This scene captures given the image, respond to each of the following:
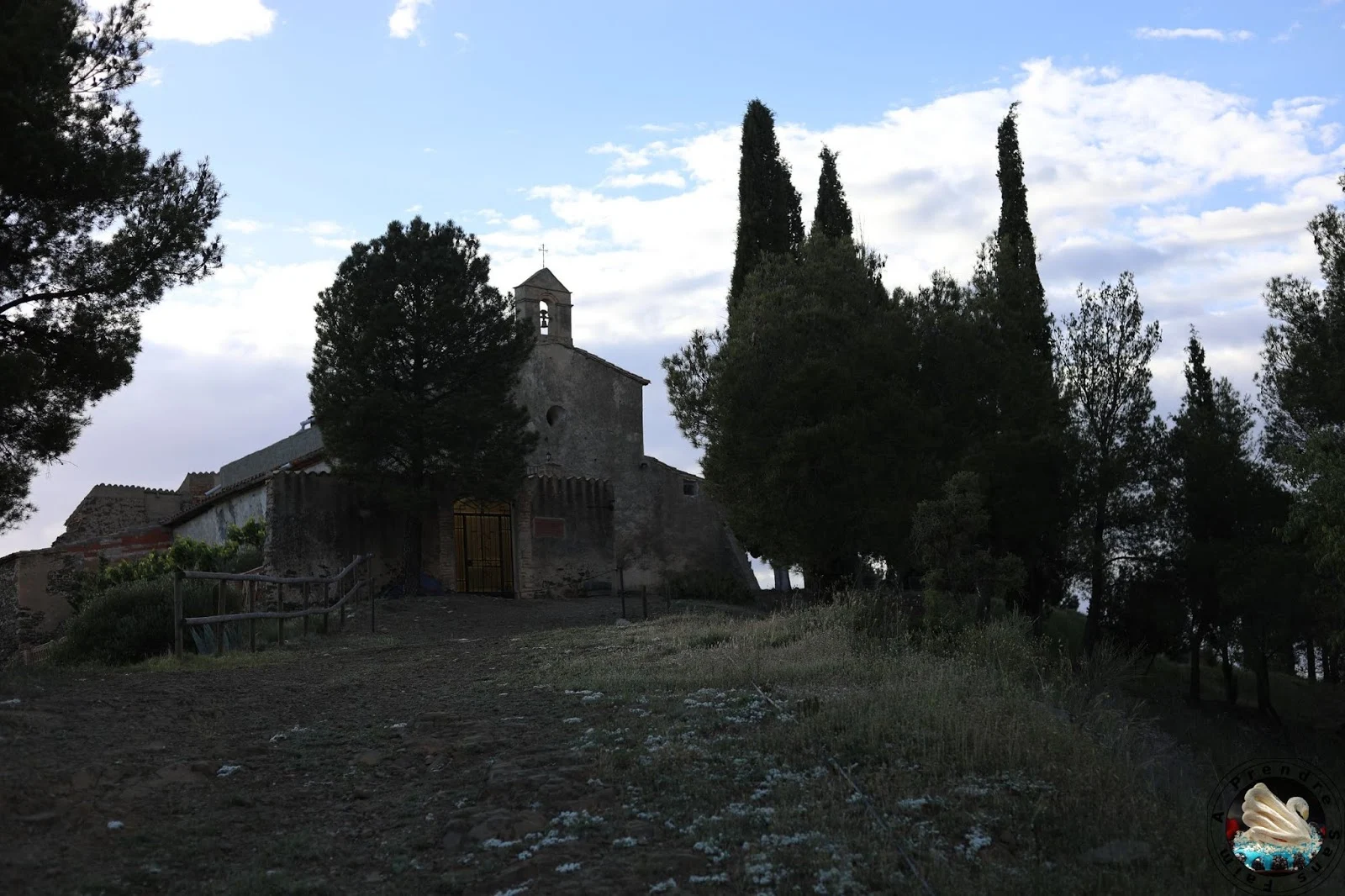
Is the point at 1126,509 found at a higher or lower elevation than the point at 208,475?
lower

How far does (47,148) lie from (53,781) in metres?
8.97

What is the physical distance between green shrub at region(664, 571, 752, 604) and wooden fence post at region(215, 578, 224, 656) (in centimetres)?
1437

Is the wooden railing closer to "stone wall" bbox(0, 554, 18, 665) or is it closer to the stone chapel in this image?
the stone chapel

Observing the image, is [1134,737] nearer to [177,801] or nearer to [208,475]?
[177,801]

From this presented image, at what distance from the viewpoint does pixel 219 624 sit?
1565cm

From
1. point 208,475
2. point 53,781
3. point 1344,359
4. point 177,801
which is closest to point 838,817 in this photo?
point 177,801

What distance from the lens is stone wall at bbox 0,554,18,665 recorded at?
1066 inches

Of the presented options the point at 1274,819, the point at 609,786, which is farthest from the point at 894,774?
the point at 1274,819

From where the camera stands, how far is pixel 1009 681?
10.4 metres

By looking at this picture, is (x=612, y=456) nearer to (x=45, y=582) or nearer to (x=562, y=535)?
(x=562, y=535)

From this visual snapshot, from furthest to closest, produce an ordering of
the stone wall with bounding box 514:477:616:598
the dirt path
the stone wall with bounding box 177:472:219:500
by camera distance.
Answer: the stone wall with bounding box 177:472:219:500 → the stone wall with bounding box 514:477:616:598 → the dirt path

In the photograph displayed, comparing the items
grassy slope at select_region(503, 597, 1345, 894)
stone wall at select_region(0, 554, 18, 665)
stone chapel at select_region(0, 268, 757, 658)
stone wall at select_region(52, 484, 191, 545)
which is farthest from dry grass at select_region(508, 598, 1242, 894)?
stone wall at select_region(52, 484, 191, 545)

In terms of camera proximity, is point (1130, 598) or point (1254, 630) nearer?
point (1254, 630)

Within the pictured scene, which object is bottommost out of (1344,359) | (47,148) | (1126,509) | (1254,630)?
(1254,630)
